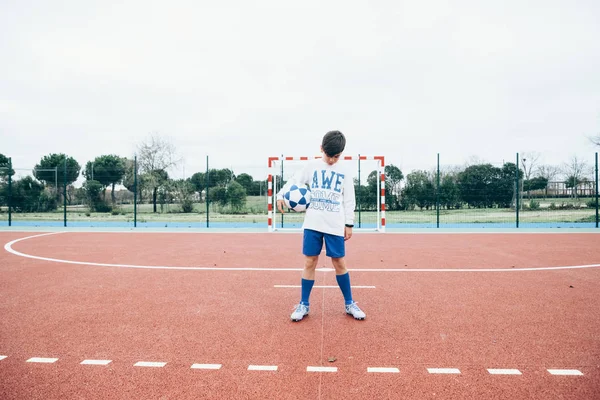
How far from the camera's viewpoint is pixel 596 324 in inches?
133

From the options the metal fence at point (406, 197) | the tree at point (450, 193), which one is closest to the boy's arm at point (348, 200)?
the metal fence at point (406, 197)

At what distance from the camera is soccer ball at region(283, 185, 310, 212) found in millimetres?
3830

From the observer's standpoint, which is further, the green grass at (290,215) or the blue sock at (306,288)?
the green grass at (290,215)

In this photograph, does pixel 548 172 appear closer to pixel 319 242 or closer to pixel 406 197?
pixel 406 197

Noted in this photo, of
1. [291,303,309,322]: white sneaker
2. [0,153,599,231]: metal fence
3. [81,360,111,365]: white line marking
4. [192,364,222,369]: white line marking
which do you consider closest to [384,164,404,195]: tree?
[0,153,599,231]: metal fence

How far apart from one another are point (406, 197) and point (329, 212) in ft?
42.5

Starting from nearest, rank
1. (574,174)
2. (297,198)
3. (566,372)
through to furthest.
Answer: (566,372) < (297,198) < (574,174)

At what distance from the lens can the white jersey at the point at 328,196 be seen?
139 inches

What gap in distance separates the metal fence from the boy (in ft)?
32.3

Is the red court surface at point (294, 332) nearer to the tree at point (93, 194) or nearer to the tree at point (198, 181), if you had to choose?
the tree at point (198, 181)

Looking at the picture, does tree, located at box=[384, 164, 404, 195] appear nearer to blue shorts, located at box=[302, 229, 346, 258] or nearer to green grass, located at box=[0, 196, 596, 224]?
green grass, located at box=[0, 196, 596, 224]

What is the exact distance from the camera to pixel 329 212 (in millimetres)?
3549

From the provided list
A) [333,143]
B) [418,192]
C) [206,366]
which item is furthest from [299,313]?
[418,192]

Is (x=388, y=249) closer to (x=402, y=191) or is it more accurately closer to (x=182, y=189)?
Result: (x=402, y=191)
